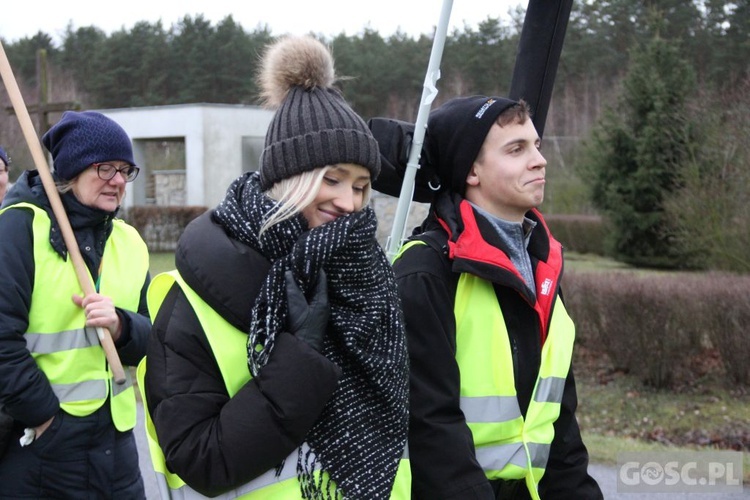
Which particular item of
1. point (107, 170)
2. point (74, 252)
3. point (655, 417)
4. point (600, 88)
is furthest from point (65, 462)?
point (600, 88)

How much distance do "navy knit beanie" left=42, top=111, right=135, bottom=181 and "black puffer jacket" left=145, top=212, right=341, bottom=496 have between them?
1.26m

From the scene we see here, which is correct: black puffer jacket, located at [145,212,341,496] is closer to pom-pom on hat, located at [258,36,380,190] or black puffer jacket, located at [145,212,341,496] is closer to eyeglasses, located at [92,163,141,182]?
pom-pom on hat, located at [258,36,380,190]

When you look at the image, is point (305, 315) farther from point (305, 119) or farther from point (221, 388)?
point (305, 119)

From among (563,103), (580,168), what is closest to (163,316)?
(580,168)

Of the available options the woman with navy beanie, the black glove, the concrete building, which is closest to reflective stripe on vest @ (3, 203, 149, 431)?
the woman with navy beanie

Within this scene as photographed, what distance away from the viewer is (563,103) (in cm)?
4312

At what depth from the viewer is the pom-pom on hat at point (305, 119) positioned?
192 centimetres

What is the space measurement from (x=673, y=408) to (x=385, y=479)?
7.19 meters

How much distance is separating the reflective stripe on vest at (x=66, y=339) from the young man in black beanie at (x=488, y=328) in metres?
1.21

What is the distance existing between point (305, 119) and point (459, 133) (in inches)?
29.8

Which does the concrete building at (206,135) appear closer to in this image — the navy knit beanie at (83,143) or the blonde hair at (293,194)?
the navy knit beanie at (83,143)

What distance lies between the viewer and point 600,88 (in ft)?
132

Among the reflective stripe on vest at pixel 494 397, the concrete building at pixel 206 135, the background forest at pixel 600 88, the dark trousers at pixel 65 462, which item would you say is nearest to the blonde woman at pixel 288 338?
the reflective stripe on vest at pixel 494 397

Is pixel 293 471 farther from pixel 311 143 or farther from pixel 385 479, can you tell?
pixel 311 143
